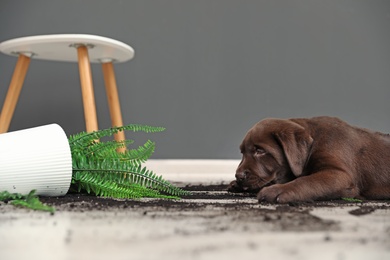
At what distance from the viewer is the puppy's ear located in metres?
1.77

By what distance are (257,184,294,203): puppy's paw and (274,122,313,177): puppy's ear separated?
22cm

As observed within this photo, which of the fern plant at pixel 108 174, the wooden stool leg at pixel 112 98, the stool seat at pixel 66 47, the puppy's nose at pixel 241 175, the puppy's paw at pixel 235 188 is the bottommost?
the puppy's paw at pixel 235 188

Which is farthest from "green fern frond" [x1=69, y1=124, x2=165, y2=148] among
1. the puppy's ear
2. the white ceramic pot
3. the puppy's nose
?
the puppy's ear

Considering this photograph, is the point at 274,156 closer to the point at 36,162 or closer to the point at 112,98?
the point at 36,162

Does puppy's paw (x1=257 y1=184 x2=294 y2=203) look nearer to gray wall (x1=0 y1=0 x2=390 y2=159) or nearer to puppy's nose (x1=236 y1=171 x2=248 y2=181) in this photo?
puppy's nose (x1=236 y1=171 x2=248 y2=181)

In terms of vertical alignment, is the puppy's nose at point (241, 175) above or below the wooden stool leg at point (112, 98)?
below

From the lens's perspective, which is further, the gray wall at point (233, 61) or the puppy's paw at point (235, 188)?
the gray wall at point (233, 61)

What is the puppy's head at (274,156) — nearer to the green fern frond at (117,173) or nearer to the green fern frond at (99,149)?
the green fern frond at (117,173)

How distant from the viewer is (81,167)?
1.65 metres

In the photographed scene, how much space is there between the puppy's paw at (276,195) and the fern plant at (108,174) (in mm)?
293

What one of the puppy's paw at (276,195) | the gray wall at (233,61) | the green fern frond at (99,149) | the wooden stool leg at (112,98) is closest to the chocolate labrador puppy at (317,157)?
the puppy's paw at (276,195)

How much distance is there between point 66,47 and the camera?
276cm

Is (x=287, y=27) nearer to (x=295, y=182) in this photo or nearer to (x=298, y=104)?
(x=298, y=104)

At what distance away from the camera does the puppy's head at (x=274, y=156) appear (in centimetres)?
180
